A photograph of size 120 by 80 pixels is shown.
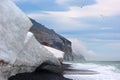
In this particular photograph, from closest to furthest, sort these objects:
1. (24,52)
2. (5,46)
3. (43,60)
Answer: (5,46) < (24,52) < (43,60)

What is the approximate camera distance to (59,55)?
3778 centimetres

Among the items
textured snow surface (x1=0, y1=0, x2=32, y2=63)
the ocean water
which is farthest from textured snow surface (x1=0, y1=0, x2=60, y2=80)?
the ocean water

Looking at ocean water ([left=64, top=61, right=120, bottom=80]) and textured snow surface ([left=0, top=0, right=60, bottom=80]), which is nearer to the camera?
textured snow surface ([left=0, top=0, right=60, bottom=80])

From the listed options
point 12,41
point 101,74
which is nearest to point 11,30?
point 12,41

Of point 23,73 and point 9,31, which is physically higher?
point 9,31

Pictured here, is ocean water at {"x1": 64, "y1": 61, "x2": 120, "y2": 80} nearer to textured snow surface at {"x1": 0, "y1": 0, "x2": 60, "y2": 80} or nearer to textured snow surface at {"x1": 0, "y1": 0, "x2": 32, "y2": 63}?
textured snow surface at {"x1": 0, "y1": 0, "x2": 60, "y2": 80}

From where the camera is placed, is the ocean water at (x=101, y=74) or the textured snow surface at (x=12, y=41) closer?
the textured snow surface at (x=12, y=41)

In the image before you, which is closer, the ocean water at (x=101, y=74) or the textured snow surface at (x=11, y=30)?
the textured snow surface at (x=11, y=30)

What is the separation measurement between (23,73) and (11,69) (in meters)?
3.64

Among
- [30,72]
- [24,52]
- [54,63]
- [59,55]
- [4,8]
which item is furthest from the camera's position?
[59,55]

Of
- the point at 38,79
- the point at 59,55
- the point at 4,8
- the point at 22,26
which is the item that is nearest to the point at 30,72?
the point at 38,79

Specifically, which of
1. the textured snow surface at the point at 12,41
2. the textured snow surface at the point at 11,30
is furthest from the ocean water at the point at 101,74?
the textured snow surface at the point at 11,30

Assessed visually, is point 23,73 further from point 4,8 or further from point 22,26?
point 4,8

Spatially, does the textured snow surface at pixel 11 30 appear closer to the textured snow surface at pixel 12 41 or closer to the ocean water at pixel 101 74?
the textured snow surface at pixel 12 41
